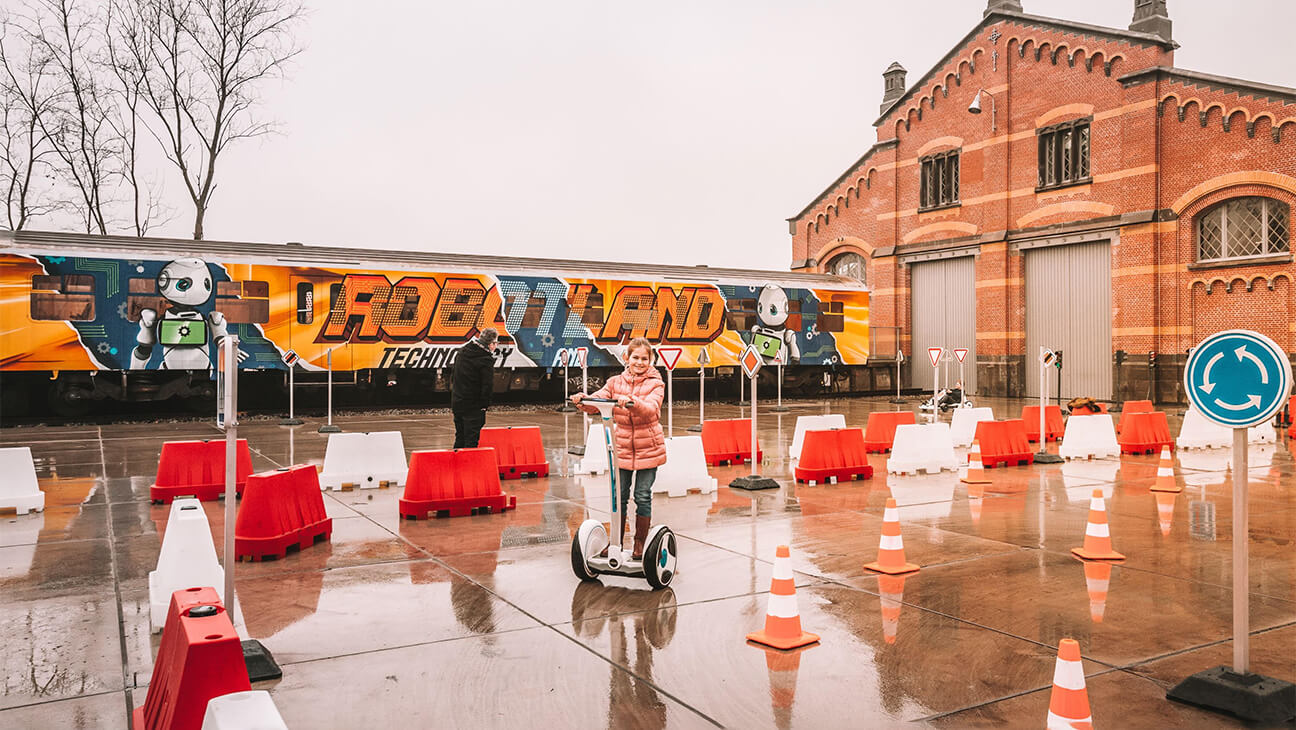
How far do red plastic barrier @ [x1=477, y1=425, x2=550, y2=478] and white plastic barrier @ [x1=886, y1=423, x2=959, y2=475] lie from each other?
208 inches

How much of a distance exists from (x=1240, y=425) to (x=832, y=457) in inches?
330

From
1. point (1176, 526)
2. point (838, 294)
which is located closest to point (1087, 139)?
point (838, 294)

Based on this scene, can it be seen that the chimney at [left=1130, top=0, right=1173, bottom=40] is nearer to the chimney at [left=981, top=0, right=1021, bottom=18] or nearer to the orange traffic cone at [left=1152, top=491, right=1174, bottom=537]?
the chimney at [left=981, top=0, right=1021, bottom=18]

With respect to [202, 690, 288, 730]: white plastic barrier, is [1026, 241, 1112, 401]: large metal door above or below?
above

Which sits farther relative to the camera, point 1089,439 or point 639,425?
point 1089,439

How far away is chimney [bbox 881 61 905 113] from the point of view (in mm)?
39875

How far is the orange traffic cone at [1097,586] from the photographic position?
630 cm

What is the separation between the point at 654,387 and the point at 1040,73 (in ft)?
103

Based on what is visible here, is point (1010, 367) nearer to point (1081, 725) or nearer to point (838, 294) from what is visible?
point (838, 294)

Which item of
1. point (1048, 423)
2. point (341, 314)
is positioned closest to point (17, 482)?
point (341, 314)

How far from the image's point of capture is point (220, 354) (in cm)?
504

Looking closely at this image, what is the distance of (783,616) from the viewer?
558 centimetres

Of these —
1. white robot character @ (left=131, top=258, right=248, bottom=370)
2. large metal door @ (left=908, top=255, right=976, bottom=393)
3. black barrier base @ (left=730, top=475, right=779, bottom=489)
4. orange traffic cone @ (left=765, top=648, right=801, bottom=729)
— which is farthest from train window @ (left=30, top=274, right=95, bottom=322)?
large metal door @ (left=908, top=255, right=976, bottom=393)

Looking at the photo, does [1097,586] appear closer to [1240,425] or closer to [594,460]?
[1240,425]
